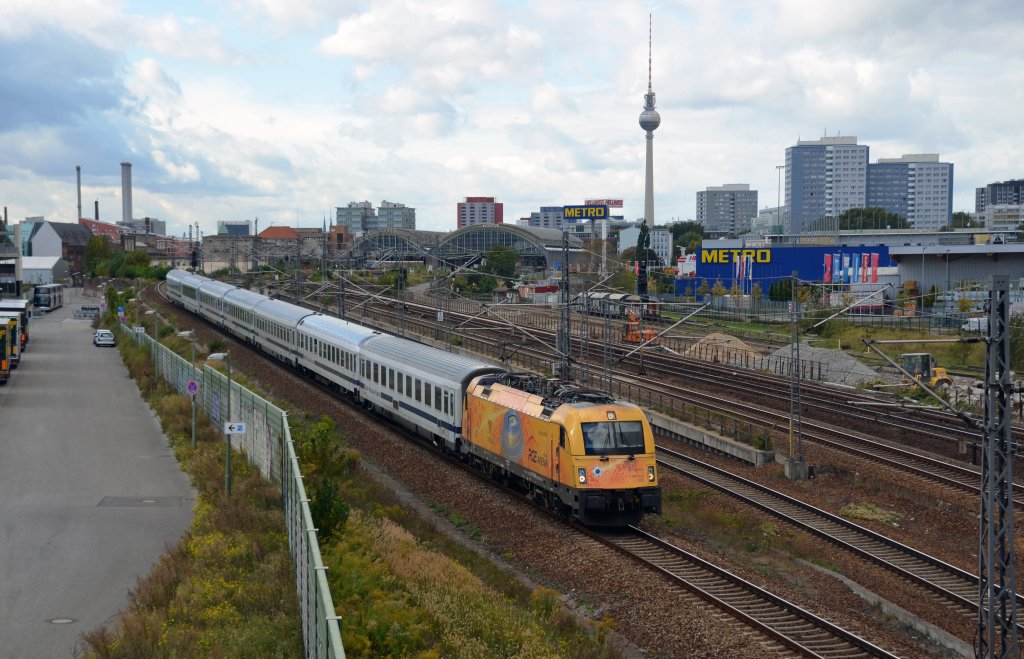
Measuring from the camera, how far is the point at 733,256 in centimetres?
8969

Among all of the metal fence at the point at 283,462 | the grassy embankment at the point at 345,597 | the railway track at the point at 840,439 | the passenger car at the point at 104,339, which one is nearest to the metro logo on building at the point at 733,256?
the railway track at the point at 840,439

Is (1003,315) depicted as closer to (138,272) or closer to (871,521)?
(871,521)

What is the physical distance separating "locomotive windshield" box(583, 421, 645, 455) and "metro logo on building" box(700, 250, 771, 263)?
69678mm

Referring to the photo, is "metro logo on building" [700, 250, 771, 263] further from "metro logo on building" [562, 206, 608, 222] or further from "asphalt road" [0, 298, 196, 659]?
"asphalt road" [0, 298, 196, 659]

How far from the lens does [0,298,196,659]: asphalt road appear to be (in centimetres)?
1481

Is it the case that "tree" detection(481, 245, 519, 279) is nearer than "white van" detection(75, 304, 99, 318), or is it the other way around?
"white van" detection(75, 304, 99, 318)

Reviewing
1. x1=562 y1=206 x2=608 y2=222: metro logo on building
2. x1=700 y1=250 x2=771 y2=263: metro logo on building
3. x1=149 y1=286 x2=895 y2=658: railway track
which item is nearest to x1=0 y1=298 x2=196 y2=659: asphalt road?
x1=149 y1=286 x2=895 y2=658: railway track

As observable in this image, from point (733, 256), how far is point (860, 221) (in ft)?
165

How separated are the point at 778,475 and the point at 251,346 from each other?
38.6m

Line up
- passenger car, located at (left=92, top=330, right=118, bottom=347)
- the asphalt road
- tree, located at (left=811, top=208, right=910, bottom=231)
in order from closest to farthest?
the asphalt road < passenger car, located at (left=92, top=330, right=118, bottom=347) < tree, located at (left=811, top=208, right=910, bottom=231)

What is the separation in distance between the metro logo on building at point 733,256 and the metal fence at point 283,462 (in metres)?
56.9

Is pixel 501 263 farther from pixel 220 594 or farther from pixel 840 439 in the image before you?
pixel 220 594

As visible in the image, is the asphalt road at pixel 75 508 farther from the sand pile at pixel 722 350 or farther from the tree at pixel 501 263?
the tree at pixel 501 263

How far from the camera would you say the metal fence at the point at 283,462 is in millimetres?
9891
